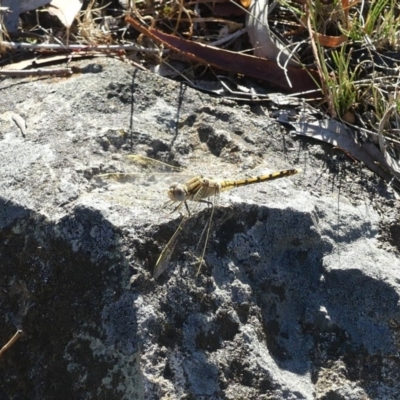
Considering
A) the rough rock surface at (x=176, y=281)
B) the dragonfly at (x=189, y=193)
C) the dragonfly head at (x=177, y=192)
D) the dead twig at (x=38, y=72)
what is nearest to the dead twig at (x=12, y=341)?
the rough rock surface at (x=176, y=281)

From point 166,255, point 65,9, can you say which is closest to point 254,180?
point 166,255

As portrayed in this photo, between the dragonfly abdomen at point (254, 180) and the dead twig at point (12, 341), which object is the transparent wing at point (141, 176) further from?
the dead twig at point (12, 341)

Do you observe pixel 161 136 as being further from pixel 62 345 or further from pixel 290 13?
pixel 290 13

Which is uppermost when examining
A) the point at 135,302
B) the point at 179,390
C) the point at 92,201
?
the point at 92,201

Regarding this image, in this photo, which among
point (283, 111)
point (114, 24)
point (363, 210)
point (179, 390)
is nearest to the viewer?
point (179, 390)

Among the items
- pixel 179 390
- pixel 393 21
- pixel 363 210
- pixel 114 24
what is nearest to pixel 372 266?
pixel 363 210

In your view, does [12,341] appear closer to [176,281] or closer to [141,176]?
[176,281]
